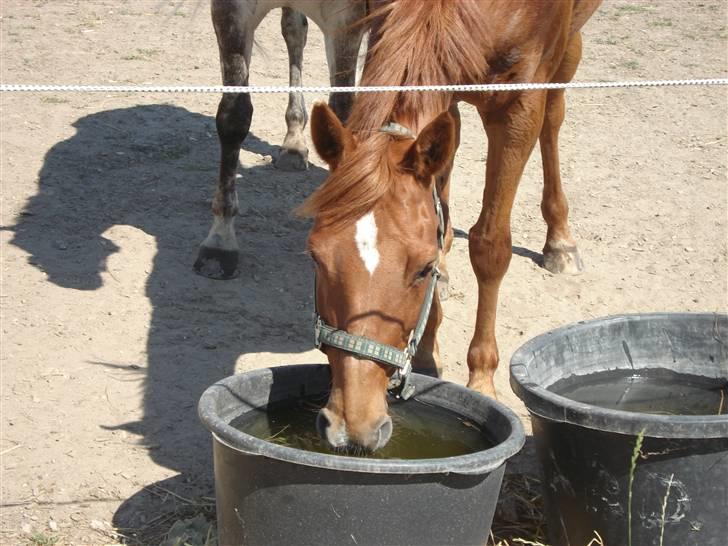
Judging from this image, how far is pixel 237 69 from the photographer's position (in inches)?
177

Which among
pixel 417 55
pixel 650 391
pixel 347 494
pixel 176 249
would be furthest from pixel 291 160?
pixel 347 494

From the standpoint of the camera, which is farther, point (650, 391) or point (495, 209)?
point (495, 209)

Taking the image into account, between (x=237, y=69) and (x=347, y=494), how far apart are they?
282 centimetres

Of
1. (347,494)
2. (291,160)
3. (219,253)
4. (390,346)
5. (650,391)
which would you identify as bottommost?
(219,253)

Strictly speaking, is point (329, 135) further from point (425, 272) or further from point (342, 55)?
point (342, 55)

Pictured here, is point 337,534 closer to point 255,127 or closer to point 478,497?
point 478,497

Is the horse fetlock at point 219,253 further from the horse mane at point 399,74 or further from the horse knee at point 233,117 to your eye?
the horse mane at point 399,74

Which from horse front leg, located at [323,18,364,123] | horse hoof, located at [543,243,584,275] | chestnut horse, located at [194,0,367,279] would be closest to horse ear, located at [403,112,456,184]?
Answer: chestnut horse, located at [194,0,367,279]

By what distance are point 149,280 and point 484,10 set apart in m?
2.25

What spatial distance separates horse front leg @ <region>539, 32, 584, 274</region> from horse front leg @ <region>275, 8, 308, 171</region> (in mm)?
1687

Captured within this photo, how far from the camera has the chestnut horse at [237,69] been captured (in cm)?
439

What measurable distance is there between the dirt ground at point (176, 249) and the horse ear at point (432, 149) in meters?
1.31

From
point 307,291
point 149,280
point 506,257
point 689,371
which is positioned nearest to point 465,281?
point 307,291

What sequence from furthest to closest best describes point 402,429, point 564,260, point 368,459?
point 564,260
point 402,429
point 368,459
